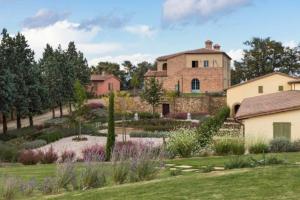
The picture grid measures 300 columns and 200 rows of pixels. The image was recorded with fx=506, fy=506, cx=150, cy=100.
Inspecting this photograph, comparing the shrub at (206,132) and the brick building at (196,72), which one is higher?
the brick building at (196,72)

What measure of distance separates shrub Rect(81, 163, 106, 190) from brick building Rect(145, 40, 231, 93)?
55.6 m

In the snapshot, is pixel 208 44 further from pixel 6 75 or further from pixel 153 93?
pixel 6 75

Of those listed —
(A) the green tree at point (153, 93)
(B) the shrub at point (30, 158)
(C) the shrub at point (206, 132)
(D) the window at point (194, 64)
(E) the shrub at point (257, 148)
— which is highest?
(D) the window at point (194, 64)

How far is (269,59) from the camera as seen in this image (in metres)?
78.2

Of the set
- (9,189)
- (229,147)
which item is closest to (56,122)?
(229,147)

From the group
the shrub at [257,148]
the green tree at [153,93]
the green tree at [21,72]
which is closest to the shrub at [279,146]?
the shrub at [257,148]

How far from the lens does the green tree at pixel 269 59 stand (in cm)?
7738

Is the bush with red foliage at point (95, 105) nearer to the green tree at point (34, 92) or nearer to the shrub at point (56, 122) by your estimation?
the shrub at point (56, 122)

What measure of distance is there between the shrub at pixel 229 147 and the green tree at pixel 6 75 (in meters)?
21.1

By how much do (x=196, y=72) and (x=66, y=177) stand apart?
5680cm

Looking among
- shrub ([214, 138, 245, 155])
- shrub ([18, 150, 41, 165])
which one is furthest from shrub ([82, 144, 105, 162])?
shrub ([214, 138, 245, 155])

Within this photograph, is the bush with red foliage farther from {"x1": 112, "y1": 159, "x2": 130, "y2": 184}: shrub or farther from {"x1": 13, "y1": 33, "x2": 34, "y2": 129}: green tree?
{"x1": 112, "y1": 159, "x2": 130, "y2": 184}: shrub

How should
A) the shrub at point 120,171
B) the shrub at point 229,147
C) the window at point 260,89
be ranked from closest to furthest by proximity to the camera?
the shrub at point 120,171
the shrub at point 229,147
the window at point 260,89

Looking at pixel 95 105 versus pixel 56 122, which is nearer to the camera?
pixel 56 122
